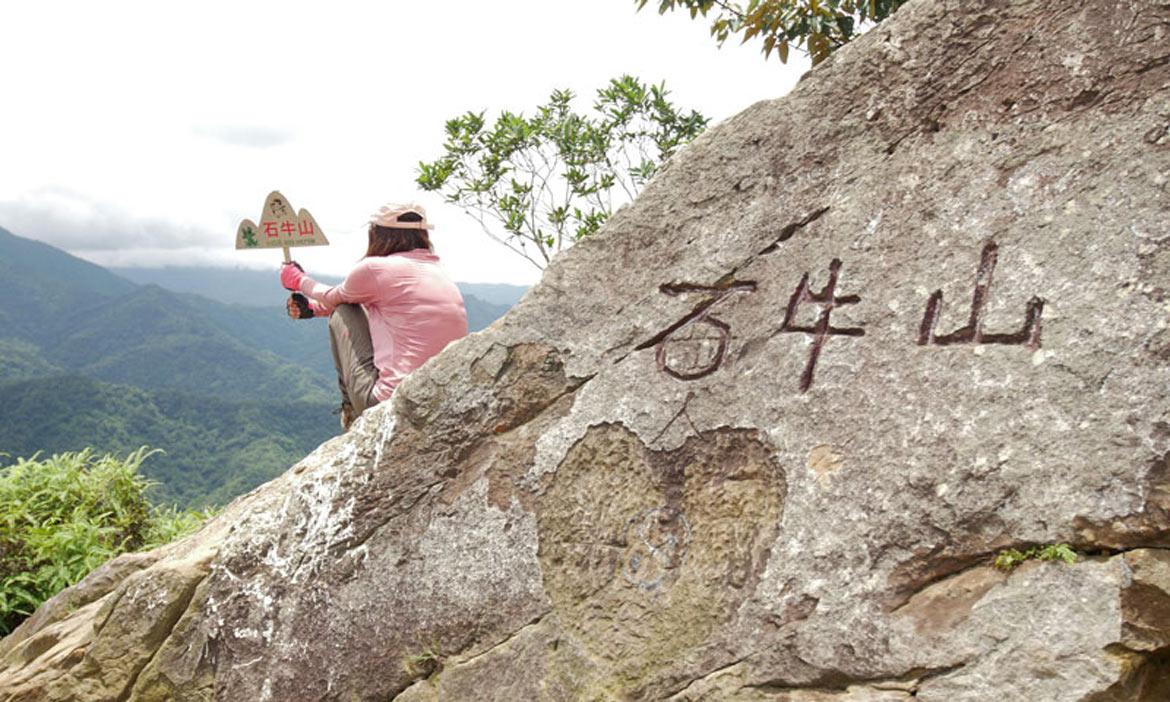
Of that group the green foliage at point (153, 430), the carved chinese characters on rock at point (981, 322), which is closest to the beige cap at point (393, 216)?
the carved chinese characters on rock at point (981, 322)

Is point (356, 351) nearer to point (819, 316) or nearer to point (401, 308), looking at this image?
point (401, 308)

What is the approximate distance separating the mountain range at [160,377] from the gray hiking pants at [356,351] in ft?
10.8

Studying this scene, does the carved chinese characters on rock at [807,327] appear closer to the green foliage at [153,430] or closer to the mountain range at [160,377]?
the mountain range at [160,377]

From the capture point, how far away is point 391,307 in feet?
16.3

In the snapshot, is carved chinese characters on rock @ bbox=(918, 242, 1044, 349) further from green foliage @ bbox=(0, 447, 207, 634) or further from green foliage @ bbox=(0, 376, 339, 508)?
green foliage @ bbox=(0, 376, 339, 508)

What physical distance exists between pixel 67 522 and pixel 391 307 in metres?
3.39

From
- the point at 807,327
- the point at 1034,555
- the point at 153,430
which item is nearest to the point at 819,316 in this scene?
the point at 807,327

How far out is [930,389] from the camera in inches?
117

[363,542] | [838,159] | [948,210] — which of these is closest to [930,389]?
[948,210]

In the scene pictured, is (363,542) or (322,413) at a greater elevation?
(363,542)

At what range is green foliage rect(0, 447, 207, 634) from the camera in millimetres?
5758

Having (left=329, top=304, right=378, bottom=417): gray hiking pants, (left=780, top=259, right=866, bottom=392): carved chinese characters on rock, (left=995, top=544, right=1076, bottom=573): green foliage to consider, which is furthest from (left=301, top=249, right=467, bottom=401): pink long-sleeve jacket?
(left=995, top=544, right=1076, bottom=573): green foliage

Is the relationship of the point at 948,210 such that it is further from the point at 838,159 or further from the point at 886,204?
the point at 838,159

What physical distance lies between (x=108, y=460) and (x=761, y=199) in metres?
5.80
